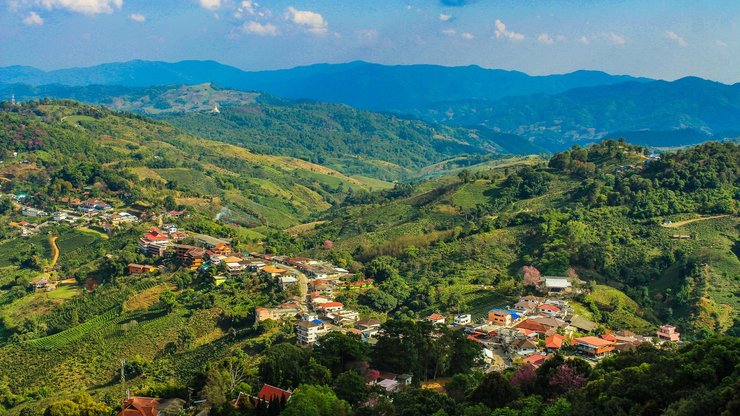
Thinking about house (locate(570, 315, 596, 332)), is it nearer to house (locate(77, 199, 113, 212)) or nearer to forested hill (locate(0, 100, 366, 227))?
forested hill (locate(0, 100, 366, 227))

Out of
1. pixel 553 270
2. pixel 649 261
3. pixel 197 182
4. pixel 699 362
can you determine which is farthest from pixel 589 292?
pixel 197 182

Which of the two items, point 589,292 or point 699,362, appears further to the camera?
point 589,292

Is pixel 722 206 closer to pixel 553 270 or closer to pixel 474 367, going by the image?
pixel 553 270

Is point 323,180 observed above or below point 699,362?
below

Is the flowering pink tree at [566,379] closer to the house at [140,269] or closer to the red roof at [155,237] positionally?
the house at [140,269]

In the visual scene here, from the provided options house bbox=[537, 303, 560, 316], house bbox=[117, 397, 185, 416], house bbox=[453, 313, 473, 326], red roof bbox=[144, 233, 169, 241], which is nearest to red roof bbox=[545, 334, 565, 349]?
house bbox=[537, 303, 560, 316]

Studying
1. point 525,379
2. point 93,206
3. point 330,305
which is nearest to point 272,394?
point 525,379
